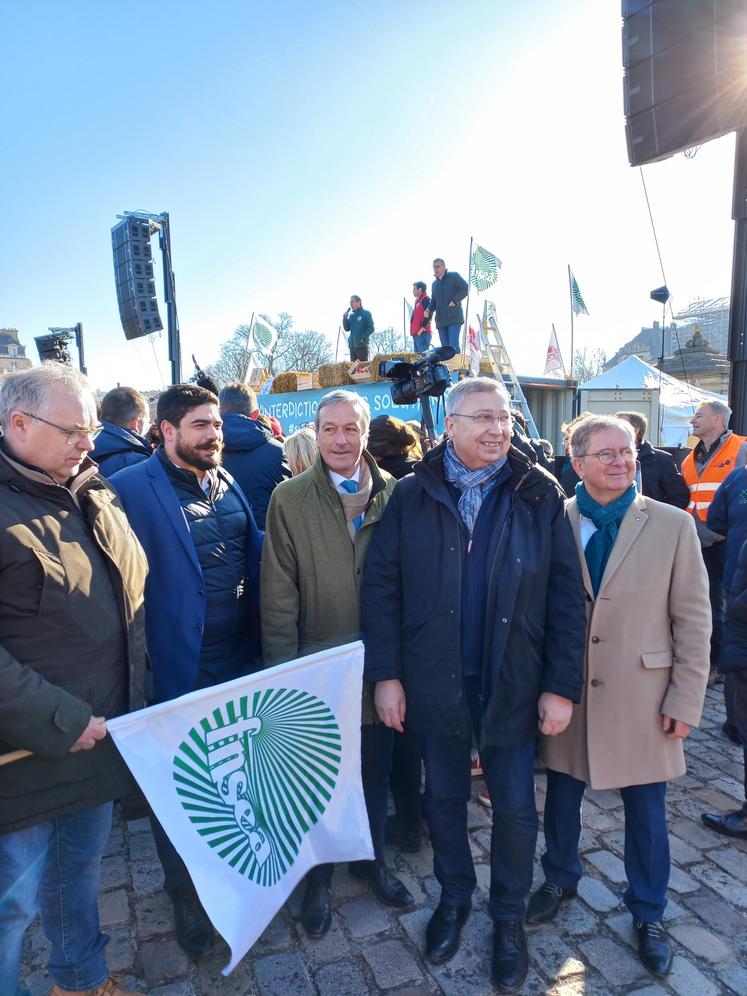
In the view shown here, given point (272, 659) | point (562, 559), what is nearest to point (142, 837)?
point (272, 659)

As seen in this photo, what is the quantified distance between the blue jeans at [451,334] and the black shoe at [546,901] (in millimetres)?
8977

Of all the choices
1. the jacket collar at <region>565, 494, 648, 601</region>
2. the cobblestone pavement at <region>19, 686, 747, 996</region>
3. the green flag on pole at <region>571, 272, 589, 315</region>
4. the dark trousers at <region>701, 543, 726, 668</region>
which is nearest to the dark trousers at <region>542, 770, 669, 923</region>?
the cobblestone pavement at <region>19, 686, 747, 996</region>

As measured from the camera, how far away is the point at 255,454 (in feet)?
12.5

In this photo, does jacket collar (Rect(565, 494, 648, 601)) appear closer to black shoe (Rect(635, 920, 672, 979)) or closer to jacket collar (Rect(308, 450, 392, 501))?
jacket collar (Rect(308, 450, 392, 501))

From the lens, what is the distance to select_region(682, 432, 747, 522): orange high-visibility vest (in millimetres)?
5258

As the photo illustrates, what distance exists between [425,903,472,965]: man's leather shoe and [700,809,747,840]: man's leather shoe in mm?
1421

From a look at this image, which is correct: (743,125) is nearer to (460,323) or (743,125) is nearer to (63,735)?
(460,323)

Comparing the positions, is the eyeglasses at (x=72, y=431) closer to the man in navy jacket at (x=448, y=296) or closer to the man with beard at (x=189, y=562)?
the man with beard at (x=189, y=562)

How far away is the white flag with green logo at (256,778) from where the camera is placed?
201 cm

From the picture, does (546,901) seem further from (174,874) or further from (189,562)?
(189,562)

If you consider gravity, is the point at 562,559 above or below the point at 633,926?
above

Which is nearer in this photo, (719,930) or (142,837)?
(719,930)

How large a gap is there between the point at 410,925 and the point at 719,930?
119 cm

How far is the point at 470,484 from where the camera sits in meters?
2.38
